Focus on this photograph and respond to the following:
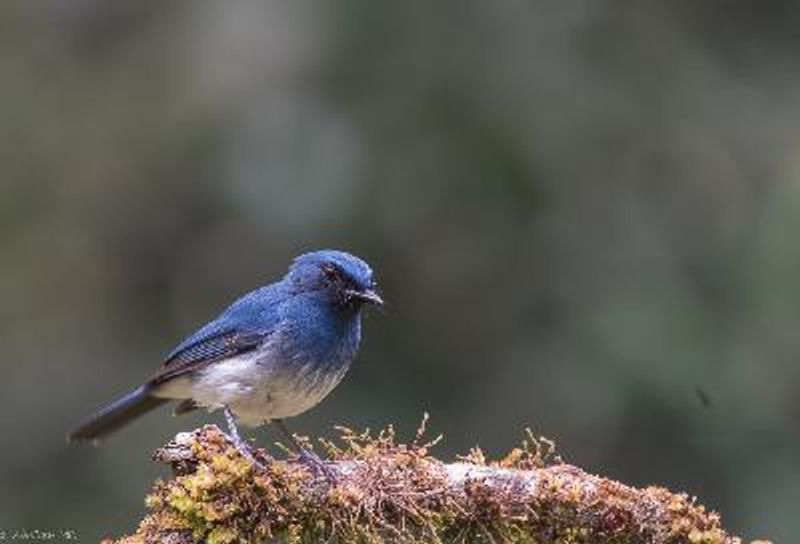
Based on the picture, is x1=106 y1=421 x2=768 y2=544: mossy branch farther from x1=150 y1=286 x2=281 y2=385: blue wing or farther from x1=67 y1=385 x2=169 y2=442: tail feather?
x1=67 y1=385 x2=169 y2=442: tail feather

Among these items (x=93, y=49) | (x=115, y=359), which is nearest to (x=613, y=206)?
(x=115, y=359)

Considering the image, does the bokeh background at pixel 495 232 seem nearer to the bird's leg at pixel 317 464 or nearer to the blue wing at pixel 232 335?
the blue wing at pixel 232 335

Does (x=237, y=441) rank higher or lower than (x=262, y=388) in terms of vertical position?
lower

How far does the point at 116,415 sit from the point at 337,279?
125 cm

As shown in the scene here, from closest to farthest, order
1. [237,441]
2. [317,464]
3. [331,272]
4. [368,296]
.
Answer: [317,464] < [237,441] < [368,296] < [331,272]

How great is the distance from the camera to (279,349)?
20.2 feet

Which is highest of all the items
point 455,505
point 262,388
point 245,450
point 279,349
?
point 279,349

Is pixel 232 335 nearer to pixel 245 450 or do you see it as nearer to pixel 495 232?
pixel 245 450

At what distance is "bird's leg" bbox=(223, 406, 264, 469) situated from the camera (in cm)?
500

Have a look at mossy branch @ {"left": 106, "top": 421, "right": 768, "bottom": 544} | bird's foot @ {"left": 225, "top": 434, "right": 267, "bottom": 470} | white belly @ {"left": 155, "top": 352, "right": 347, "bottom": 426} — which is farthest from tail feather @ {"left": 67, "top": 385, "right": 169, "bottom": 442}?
mossy branch @ {"left": 106, "top": 421, "right": 768, "bottom": 544}

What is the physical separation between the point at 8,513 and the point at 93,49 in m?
3.30

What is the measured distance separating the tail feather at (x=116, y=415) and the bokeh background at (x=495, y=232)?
160 cm

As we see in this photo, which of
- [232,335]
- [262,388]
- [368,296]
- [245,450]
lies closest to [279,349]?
[262,388]

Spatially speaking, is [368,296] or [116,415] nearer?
[368,296]
